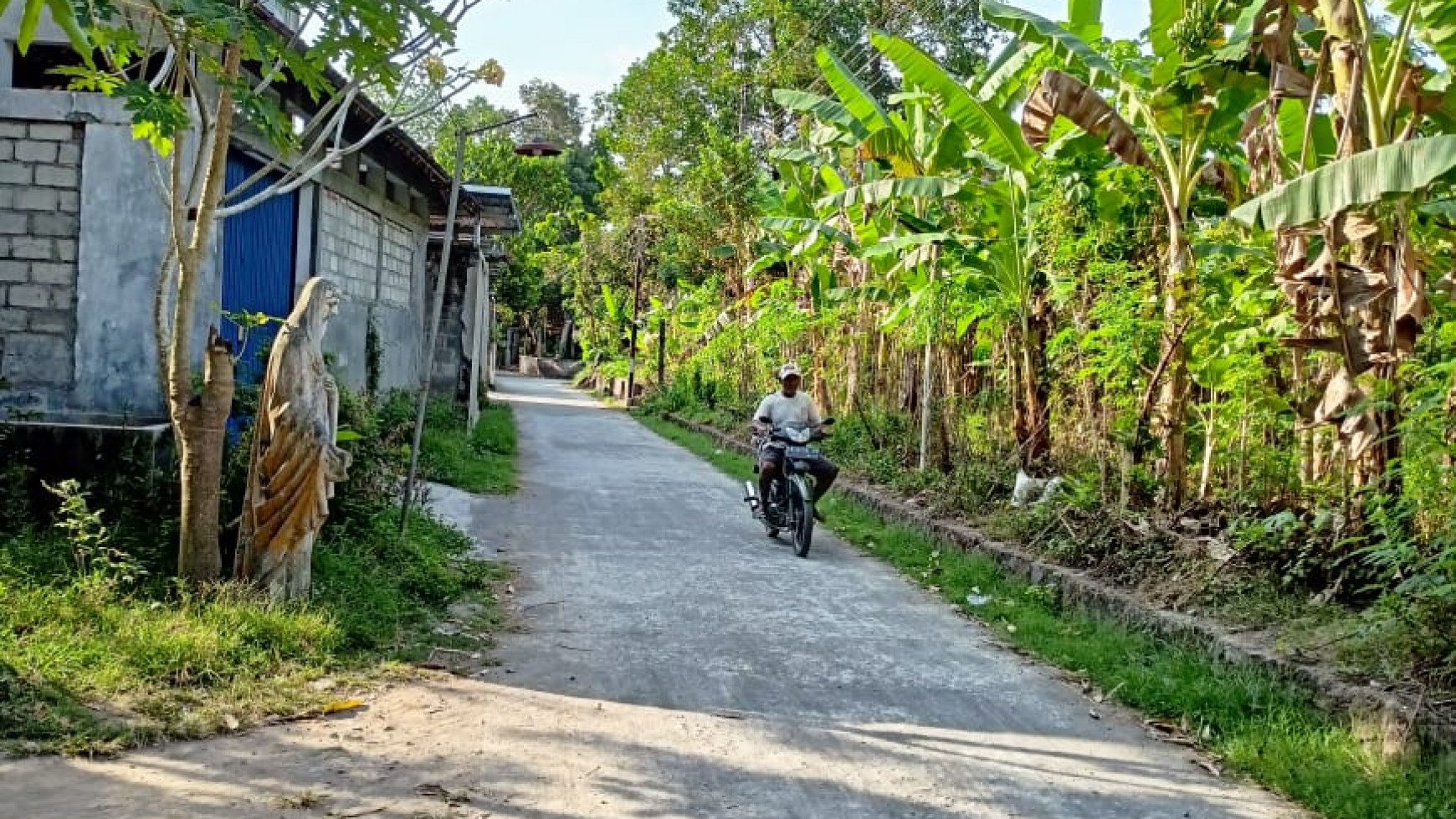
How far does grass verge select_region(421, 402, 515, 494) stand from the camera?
499 inches

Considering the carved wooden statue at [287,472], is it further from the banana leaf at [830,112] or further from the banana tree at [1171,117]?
the banana leaf at [830,112]

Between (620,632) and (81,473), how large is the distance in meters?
3.37

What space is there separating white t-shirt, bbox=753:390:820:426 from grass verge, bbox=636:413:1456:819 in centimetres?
210

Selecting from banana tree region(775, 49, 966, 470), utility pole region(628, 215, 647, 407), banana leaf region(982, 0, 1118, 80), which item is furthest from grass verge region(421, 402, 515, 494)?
utility pole region(628, 215, 647, 407)

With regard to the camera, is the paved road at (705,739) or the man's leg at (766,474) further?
the man's leg at (766,474)

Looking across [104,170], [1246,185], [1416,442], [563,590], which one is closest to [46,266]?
[104,170]

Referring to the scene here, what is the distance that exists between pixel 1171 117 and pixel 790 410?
12.8ft

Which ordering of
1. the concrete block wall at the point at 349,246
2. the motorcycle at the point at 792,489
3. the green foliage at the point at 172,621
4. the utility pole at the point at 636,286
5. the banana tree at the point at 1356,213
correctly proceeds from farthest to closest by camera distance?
the utility pole at the point at 636,286 → the concrete block wall at the point at 349,246 → the motorcycle at the point at 792,489 → the banana tree at the point at 1356,213 → the green foliage at the point at 172,621

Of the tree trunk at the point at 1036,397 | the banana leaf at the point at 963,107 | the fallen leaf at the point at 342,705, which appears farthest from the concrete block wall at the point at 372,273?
the fallen leaf at the point at 342,705

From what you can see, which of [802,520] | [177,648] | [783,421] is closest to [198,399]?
[177,648]

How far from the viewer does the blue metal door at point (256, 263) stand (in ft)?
28.5

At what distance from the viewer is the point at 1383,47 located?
702cm

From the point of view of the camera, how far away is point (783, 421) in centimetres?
1025

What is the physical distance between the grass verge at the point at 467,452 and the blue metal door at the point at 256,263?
106 inches
